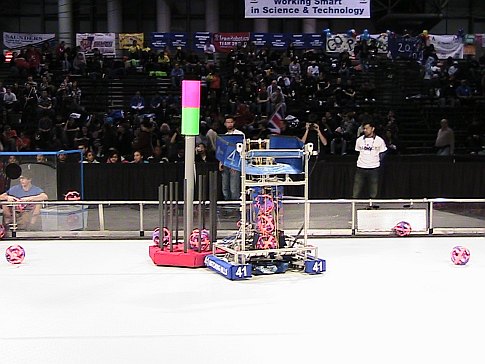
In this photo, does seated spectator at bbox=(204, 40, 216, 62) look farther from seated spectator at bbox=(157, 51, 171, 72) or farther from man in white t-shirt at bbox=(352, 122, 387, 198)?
man in white t-shirt at bbox=(352, 122, 387, 198)

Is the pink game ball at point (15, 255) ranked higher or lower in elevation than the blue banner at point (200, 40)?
lower

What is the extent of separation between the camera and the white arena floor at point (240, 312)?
12.9 feet

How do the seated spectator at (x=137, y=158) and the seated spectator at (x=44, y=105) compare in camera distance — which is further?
the seated spectator at (x=44, y=105)

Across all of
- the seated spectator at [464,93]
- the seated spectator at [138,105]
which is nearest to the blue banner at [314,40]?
the seated spectator at [464,93]

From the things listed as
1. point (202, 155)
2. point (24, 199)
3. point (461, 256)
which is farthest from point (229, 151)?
point (202, 155)

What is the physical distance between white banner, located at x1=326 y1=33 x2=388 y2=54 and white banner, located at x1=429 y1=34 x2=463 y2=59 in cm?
183

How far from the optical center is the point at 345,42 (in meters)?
23.4

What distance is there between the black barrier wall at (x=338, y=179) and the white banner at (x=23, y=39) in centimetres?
1470

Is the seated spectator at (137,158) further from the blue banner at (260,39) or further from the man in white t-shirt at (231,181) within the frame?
the blue banner at (260,39)

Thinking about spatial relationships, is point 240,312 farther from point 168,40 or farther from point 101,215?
point 168,40

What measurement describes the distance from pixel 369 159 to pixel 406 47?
1170cm

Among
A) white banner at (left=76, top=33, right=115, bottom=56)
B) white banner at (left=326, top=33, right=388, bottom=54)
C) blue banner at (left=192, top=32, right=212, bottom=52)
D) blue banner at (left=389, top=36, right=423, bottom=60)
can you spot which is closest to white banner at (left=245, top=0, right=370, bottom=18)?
blue banner at (left=389, top=36, right=423, bottom=60)

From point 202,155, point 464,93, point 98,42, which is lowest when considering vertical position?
point 202,155

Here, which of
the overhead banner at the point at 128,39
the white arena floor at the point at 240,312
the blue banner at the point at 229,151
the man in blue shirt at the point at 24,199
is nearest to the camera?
the white arena floor at the point at 240,312
